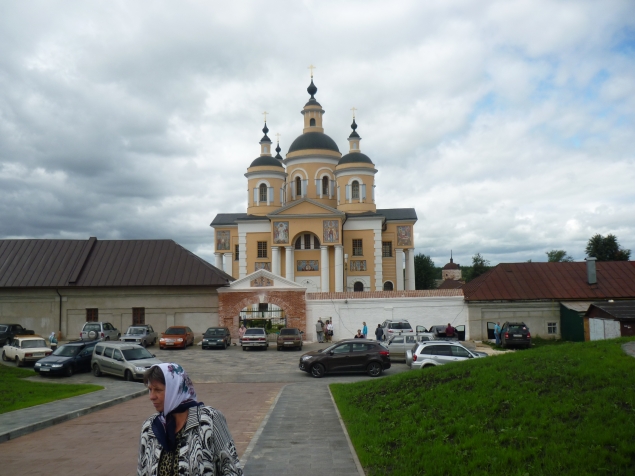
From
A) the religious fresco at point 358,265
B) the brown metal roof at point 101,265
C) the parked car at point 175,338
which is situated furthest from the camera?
the religious fresco at point 358,265

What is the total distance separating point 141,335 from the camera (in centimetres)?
3200

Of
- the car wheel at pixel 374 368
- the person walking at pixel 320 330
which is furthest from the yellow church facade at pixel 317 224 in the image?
the car wheel at pixel 374 368

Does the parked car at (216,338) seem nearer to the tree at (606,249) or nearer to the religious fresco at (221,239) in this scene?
the religious fresco at (221,239)

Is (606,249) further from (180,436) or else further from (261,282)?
(180,436)

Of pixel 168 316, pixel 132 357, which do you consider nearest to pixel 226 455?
pixel 132 357

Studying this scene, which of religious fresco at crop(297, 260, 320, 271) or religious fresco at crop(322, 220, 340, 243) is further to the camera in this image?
religious fresco at crop(297, 260, 320, 271)

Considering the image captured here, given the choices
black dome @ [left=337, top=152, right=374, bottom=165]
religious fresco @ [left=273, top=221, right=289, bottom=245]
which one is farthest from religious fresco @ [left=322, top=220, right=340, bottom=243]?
black dome @ [left=337, top=152, right=374, bottom=165]

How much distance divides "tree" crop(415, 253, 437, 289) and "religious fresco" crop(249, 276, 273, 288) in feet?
188

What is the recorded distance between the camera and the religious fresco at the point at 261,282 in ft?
118

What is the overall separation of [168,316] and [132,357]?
50.8ft

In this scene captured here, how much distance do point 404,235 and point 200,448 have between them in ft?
188

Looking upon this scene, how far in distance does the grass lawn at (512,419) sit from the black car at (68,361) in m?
14.1

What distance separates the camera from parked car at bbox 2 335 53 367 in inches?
973

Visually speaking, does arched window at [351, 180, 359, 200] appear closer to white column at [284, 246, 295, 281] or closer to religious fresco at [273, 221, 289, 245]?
religious fresco at [273, 221, 289, 245]
